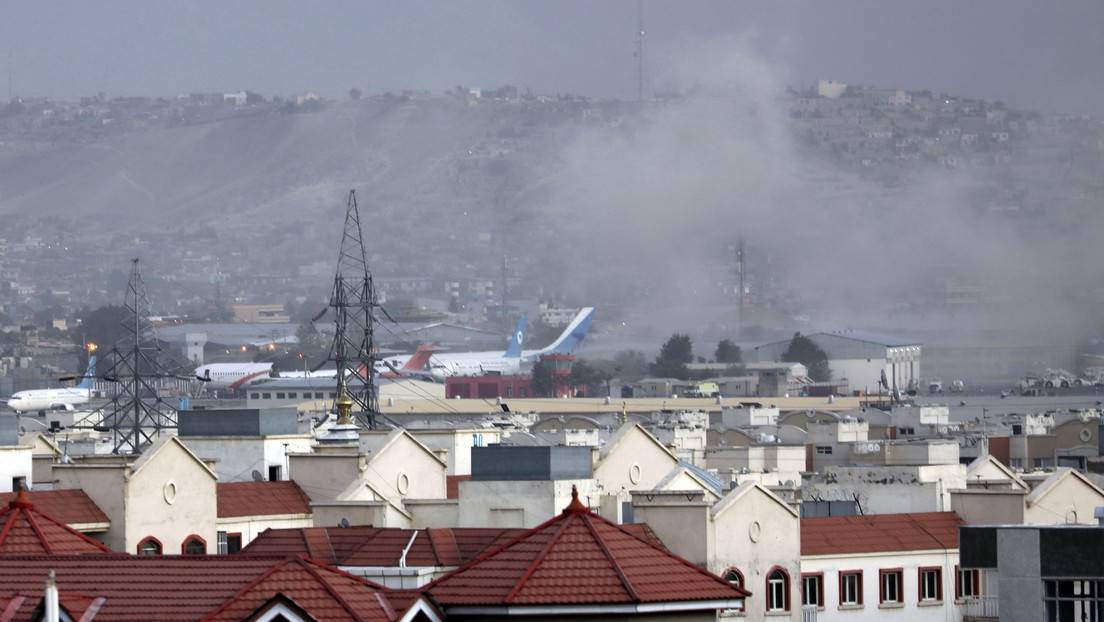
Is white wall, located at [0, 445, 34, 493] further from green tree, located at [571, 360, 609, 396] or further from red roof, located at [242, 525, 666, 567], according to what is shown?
green tree, located at [571, 360, 609, 396]

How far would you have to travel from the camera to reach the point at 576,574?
1591 cm

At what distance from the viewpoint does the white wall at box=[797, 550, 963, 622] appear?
101ft

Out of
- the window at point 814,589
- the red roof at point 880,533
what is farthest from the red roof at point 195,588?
the red roof at point 880,533

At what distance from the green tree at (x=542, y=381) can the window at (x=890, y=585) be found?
14594 centimetres

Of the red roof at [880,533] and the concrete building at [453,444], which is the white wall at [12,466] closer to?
the red roof at [880,533]

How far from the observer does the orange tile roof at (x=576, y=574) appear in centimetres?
1573

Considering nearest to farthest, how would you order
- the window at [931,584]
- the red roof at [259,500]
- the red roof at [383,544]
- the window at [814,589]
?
the red roof at [383,544]
the window at [814,589]
the window at [931,584]
the red roof at [259,500]

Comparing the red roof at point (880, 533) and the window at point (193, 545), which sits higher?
the red roof at point (880, 533)

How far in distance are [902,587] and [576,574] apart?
16.2 m

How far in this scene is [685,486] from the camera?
32812 mm

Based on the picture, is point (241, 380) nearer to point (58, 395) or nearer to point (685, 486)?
point (58, 395)

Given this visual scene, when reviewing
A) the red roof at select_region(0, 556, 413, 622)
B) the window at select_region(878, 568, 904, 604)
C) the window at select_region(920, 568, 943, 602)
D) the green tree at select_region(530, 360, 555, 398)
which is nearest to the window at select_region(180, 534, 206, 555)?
the window at select_region(878, 568, 904, 604)

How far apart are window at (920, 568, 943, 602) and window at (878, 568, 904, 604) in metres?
0.28

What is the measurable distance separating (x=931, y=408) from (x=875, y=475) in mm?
45255
